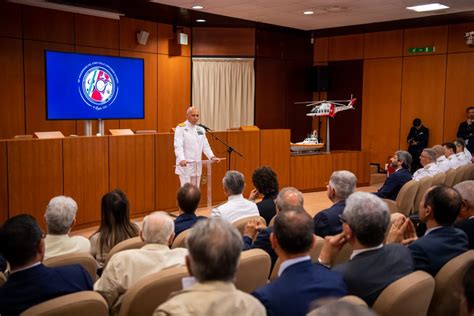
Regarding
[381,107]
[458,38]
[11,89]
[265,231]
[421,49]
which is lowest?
[265,231]

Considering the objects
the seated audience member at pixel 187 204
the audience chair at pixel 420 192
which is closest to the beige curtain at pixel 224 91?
the audience chair at pixel 420 192

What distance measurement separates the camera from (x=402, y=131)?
11.5 meters

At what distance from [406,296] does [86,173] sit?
531 cm

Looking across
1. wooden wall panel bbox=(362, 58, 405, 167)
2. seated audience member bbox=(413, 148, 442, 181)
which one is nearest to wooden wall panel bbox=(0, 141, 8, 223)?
seated audience member bbox=(413, 148, 442, 181)

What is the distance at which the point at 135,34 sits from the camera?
998 centimetres

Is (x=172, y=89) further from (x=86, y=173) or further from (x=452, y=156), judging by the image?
(x=452, y=156)

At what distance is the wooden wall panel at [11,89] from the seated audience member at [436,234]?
6.85 m

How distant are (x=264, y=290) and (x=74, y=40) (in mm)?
8060

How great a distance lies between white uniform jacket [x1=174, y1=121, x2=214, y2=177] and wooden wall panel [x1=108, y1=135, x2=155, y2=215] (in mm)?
531

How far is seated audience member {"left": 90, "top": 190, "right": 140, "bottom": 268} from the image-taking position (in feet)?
11.5

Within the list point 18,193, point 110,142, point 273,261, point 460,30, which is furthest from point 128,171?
point 460,30

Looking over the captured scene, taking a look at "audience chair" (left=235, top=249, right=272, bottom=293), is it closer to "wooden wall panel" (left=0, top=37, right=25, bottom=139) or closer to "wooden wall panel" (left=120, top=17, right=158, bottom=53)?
"wooden wall panel" (left=0, top=37, right=25, bottom=139)

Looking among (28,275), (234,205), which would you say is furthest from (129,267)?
(234,205)

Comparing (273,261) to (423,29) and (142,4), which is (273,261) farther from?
(423,29)
